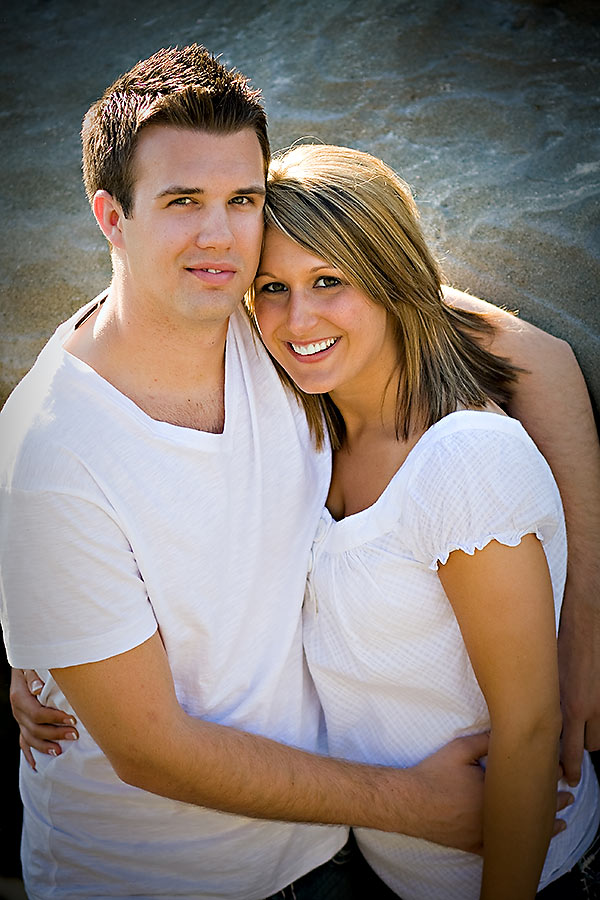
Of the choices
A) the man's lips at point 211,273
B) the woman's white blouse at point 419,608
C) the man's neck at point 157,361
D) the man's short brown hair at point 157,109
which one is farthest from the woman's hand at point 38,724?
the man's short brown hair at point 157,109

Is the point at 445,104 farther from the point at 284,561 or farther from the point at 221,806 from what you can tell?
the point at 221,806

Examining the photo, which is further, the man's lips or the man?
the man's lips

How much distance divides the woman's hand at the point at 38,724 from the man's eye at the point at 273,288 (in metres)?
1.11

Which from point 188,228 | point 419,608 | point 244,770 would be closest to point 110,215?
point 188,228

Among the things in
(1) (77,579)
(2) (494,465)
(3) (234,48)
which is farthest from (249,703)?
(3) (234,48)

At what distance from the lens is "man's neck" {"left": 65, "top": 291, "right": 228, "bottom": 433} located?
80.5 inches

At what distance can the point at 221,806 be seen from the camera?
78.7 inches

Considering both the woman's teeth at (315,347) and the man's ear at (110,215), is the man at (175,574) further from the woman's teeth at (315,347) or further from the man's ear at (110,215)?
the woman's teeth at (315,347)

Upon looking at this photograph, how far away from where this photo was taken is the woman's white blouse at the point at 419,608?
1947 mm

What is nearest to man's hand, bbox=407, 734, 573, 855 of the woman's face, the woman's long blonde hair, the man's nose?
the woman's long blonde hair

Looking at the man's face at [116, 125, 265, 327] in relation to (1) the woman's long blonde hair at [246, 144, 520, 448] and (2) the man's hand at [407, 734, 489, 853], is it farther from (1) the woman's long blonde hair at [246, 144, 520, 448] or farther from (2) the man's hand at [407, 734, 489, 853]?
(2) the man's hand at [407, 734, 489, 853]

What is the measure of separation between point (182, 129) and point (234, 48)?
7.37 ft

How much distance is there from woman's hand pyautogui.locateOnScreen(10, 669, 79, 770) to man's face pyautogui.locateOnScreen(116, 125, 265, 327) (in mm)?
944

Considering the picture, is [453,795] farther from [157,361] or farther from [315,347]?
[157,361]
